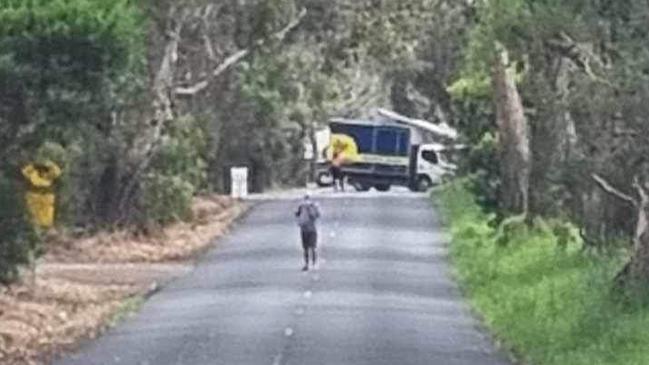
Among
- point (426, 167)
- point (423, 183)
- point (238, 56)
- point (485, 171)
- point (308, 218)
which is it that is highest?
point (238, 56)

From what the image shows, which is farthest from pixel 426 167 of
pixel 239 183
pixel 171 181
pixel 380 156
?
pixel 171 181

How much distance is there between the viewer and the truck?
9231 cm

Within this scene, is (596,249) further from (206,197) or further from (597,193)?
(206,197)

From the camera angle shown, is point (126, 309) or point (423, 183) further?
point (423, 183)

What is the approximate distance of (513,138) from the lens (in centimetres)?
5131

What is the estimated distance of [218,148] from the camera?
7988cm

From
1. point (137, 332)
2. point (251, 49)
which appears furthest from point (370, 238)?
point (137, 332)

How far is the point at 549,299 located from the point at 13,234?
846 centimetres

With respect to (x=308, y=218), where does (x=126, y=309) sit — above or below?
below

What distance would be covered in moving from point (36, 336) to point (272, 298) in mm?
6495

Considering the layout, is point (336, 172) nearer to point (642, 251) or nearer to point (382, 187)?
point (382, 187)

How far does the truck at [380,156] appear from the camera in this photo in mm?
92312

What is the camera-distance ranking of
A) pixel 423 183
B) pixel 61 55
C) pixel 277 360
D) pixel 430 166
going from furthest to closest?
pixel 423 183
pixel 430 166
pixel 61 55
pixel 277 360

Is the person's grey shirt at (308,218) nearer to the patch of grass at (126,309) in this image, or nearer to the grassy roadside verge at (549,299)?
the grassy roadside verge at (549,299)
